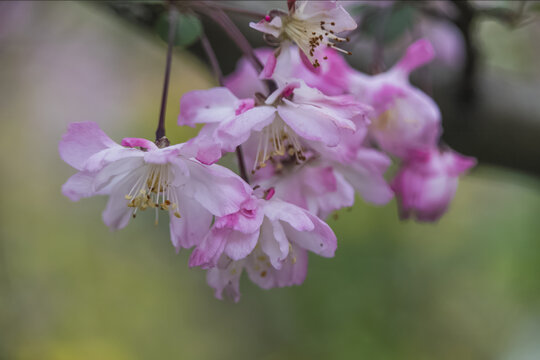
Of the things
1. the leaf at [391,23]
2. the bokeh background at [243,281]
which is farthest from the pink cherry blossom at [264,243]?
the bokeh background at [243,281]

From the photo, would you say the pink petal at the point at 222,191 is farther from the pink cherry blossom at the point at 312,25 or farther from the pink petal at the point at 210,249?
the pink cherry blossom at the point at 312,25

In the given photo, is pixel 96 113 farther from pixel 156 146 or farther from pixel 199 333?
pixel 156 146

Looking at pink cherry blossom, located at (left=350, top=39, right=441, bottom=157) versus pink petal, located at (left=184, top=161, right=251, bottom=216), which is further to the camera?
pink cherry blossom, located at (left=350, top=39, right=441, bottom=157)

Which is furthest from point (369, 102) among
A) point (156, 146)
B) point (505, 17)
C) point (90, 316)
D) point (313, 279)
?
point (90, 316)

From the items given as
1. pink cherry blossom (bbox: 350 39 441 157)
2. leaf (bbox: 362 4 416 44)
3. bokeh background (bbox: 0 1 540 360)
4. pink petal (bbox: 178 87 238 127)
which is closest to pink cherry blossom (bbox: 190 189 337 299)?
pink petal (bbox: 178 87 238 127)

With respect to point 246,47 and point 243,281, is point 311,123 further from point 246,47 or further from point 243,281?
point 243,281

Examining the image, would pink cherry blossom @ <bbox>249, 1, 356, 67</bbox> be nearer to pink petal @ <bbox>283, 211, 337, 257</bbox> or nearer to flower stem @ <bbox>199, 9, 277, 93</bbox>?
flower stem @ <bbox>199, 9, 277, 93</bbox>
